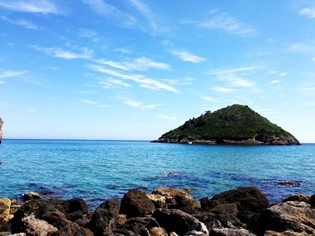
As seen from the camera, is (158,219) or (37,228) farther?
(158,219)

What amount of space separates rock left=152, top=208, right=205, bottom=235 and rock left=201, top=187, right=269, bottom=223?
200 inches

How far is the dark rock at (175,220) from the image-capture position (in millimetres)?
16219

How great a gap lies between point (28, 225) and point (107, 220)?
3.49m

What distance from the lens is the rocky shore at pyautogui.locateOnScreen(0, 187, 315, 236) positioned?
586 inches

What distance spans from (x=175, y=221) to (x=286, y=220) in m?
5.17

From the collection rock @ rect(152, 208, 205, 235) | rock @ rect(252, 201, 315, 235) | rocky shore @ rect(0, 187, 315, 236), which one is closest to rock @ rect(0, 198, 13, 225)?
rocky shore @ rect(0, 187, 315, 236)

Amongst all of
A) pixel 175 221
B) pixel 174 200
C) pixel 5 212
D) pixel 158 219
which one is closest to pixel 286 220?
pixel 175 221

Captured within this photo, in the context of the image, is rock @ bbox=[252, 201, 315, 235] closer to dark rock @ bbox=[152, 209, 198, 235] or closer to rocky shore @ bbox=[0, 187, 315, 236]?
rocky shore @ bbox=[0, 187, 315, 236]

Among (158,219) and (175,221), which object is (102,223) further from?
(175,221)

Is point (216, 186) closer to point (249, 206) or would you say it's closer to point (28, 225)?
point (249, 206)

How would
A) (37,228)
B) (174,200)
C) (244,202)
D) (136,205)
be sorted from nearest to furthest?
(37,228), (136,205), (244,202), (174,200)

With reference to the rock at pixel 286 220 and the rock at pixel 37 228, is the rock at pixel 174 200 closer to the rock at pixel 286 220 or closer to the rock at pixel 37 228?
the rock at pixel 286 220

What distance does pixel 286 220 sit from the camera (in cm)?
1570

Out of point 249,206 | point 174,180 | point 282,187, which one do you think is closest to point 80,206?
point 249,206
